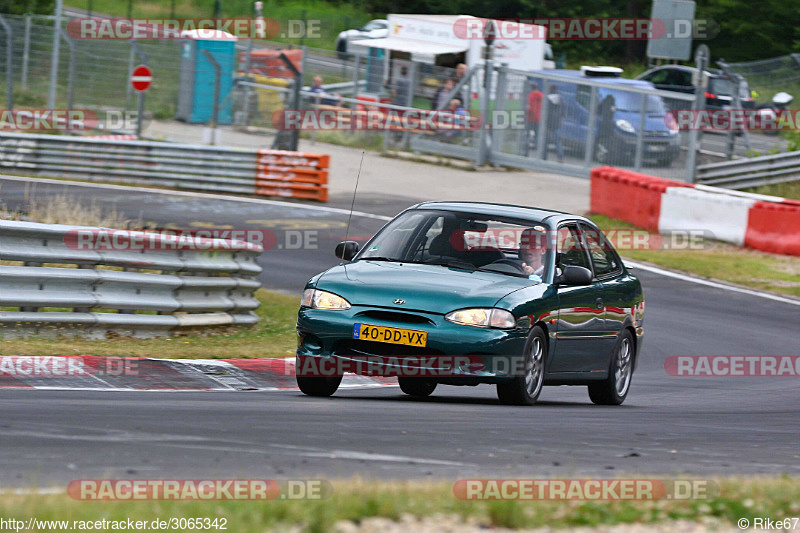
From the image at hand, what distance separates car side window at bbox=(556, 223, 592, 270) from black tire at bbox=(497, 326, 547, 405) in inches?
33.8

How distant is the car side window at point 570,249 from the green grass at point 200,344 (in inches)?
124

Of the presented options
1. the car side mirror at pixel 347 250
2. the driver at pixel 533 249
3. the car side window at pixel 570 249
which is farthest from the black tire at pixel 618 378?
the car side mirror at pixel 347 250

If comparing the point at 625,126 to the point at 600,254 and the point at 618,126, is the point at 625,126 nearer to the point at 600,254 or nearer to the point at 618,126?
the point at 618,126

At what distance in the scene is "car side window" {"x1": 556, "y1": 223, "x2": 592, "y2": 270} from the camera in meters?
9.95

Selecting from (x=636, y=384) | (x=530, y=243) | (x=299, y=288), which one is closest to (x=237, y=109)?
(x=299, y=288)

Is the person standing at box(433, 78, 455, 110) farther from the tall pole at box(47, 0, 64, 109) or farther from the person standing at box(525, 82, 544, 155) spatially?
the tall pole at box(47, 0, 64, 109)

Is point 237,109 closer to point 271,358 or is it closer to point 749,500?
point 271,358

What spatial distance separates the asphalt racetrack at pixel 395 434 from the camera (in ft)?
19.6

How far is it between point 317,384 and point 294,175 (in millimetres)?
16762

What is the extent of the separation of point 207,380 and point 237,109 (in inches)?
967

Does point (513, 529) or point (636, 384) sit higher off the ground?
point (513, 529)

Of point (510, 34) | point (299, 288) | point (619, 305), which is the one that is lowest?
point (299, 288)

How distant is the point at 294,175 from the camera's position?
25734 millimetres

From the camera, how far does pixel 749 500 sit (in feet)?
18.1
